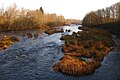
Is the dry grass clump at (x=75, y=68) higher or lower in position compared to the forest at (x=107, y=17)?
lower

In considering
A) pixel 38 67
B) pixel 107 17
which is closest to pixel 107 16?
pixel 107 17

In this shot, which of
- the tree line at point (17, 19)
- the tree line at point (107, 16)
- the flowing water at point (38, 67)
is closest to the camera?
the flowing water at point (38, 67)

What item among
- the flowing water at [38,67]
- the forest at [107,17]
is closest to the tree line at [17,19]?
the forest at [107,17]

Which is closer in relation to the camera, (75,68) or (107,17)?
(75,68)

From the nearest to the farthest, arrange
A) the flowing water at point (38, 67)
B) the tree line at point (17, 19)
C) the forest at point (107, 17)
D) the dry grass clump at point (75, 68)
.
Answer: the flowing water at point (38, 67), the dry grass clump at point (75, 68), the tree line at point (17, 19), the forest at point (107, 17)

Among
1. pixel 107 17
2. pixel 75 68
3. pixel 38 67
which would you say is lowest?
pixel 38 67

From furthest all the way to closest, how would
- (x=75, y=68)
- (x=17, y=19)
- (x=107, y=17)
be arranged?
(x=107, y=17)
(x=17, y=19)
(x=75, y=68)

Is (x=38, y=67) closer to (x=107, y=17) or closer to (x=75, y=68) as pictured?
(x=75, y=68)

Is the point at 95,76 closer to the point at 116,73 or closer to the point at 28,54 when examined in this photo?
the point at 116,73

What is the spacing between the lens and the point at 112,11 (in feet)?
410

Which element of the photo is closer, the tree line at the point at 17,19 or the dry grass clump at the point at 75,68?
the dry grass clump at the point at 75,68

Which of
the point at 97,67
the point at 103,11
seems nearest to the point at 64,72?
the point at 97,67

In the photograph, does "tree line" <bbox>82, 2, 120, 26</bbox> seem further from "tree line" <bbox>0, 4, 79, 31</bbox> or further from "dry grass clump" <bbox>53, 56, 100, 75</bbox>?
"dry grass clump" <bbox>53, 56, 100, 75</bbox>

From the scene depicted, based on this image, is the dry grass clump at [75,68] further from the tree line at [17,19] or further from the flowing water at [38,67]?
the tree line at [17,19]
